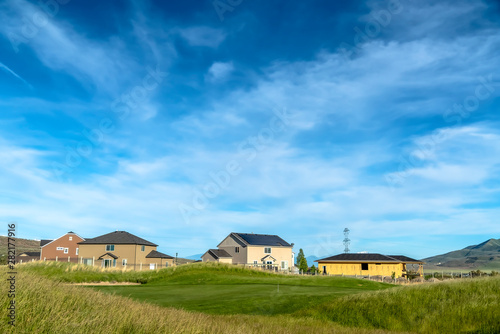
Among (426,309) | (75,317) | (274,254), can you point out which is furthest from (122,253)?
(75,317)

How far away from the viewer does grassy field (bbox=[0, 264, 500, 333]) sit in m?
10.9

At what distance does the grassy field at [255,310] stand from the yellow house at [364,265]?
4475 cm

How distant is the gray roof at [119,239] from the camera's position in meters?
81.8

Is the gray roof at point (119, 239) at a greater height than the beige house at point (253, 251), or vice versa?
the gray roof at point (119, 239)

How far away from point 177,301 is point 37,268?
26.4 meters

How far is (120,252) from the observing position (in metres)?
81.8

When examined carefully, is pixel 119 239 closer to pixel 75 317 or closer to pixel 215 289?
pixel 215 289

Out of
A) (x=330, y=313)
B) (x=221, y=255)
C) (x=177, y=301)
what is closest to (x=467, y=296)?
(x=330, y=313)

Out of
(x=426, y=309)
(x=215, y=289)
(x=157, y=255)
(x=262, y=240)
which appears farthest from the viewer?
(x=262, y=240)

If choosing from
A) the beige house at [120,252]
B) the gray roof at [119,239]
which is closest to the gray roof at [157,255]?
the beige house at [120,252]

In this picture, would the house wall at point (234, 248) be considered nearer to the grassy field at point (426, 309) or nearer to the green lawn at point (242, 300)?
the green lawn at point (242, 300)

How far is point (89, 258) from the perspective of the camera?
80.2 m

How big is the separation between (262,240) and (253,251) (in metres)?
4.98

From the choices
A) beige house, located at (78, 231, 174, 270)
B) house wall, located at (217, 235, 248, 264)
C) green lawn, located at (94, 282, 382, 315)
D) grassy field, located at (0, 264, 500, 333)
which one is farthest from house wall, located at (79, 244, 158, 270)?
green lawn, located at (94, 282, 382, 315)
